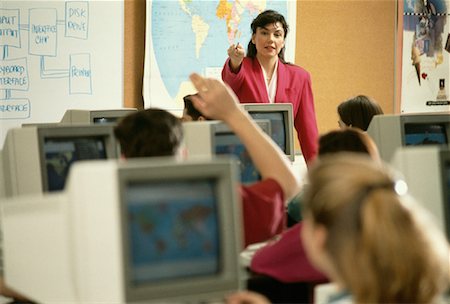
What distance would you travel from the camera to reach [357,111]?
12.8ft

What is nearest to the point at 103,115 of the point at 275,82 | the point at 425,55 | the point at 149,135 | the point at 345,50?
the point at 275,82

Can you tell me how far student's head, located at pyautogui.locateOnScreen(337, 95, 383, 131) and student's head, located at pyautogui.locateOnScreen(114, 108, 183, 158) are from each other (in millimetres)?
1928

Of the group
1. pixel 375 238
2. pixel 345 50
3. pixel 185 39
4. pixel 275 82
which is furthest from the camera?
pixel 345 50

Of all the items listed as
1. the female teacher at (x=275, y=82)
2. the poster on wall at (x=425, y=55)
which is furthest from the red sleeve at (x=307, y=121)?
the poster on wall at (x=425, y=55)

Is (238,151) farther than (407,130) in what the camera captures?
No

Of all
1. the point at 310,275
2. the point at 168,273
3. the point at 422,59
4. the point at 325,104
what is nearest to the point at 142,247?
the point at 168,273

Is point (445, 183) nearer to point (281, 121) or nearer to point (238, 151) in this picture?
point (238, 151)

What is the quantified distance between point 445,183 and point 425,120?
1132mm

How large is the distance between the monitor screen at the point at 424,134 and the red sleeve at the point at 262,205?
85cm

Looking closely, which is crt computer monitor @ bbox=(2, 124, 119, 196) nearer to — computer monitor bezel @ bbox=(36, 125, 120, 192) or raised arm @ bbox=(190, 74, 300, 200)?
computer monitor bezel @ bbox=(36, 125, 120, 192)

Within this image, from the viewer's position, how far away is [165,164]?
150 cm

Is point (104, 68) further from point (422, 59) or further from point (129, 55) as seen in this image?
point (422, 59)

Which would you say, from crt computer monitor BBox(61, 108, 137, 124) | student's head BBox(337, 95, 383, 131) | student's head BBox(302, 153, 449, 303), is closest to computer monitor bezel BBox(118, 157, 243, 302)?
student's head BBox(302, 153, 449, 303)

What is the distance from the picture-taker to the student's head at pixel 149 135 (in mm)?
2006
